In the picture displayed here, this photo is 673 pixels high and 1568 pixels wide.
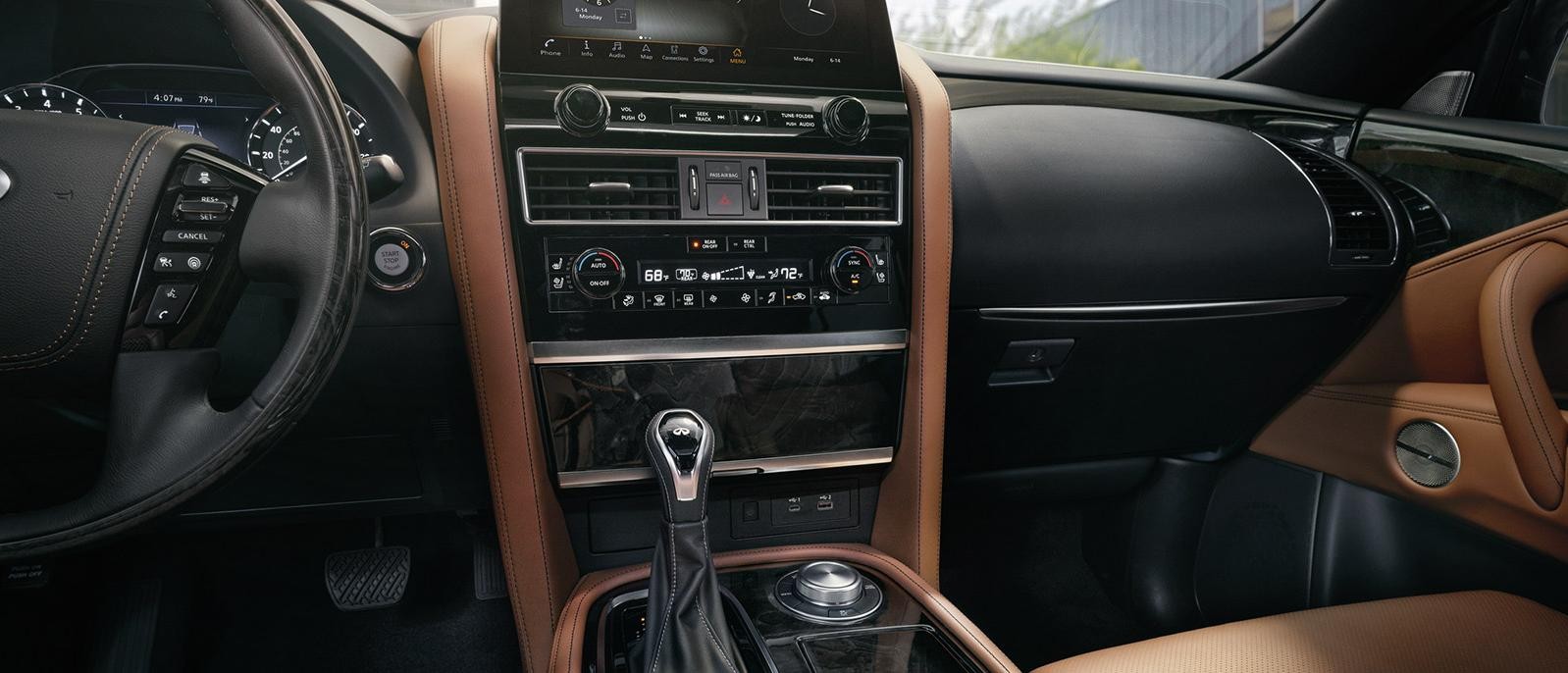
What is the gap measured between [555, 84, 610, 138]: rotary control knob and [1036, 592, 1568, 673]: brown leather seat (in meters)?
0.89

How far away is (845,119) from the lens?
1.17m

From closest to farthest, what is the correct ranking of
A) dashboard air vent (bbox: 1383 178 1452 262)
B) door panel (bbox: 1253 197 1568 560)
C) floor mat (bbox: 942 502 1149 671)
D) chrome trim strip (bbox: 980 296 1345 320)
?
1. door panel (bbox: 1253 197 1568 560)
2. chrome trim strip (bbox: 980 296 1345 320)
3. dashboard air vent (bbox: 1383 178 1452 262)
4. floor mat (bbox: 942 502 1149 671)

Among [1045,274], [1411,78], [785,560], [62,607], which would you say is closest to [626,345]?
[785,560]

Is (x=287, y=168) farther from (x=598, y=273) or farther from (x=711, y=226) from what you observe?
(x=711, y=226)

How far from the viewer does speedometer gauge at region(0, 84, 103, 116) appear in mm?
1059

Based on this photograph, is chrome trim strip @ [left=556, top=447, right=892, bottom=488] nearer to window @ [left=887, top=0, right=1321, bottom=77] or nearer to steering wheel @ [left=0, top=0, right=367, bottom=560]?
steering wheel @ [left=0, top=0, right=367, bottom=560]

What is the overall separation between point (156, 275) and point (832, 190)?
771 mm

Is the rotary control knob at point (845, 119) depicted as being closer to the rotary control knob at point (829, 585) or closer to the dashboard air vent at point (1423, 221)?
the rotary control knob at point (829, 585)

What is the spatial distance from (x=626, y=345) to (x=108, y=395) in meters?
0.55

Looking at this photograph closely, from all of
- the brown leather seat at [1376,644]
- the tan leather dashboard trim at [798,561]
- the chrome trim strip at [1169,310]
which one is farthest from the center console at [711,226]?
the brown leather seat at [1376,644]

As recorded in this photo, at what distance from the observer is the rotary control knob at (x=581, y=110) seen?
42.4 inches

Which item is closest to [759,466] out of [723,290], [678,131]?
[723,290]

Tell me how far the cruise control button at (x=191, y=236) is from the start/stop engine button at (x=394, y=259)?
0.28m

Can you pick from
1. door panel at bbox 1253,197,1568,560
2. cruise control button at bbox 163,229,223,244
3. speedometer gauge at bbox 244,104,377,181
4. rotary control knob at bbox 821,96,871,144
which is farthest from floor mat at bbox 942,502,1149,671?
cruise control button at bbox 163,229,223,244
